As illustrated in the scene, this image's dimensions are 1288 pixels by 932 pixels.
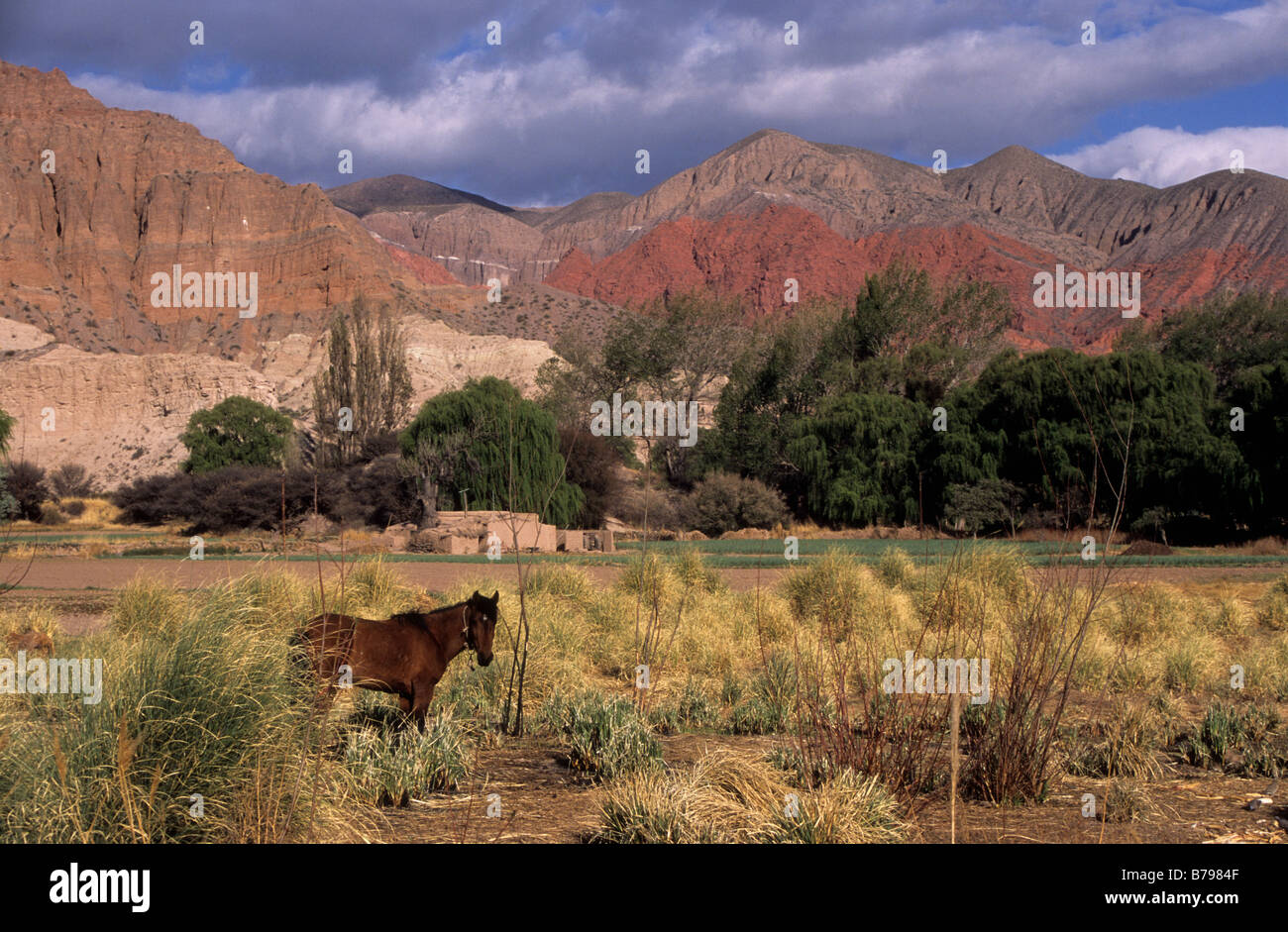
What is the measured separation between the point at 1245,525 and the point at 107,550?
48.6 metres

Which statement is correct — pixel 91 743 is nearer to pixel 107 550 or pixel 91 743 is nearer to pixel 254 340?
pixel 107 550

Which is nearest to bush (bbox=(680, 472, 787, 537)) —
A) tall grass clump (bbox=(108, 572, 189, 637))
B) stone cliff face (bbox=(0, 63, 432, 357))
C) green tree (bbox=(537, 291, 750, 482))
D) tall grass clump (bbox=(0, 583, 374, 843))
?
green tree (bbox=(537, 291, 750, 482))

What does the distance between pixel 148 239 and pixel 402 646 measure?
142 metres

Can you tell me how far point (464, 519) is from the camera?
44469 millimetres

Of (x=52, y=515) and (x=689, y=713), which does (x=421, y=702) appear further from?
(x=52, y=515)

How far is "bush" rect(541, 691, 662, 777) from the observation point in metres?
7.05

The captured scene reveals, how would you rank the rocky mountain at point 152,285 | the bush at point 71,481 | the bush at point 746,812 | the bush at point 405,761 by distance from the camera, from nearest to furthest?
1. the bush at point 746,812
2. the bush at point 405,761
3. the bush at point 71,481
4. the rocky mountain at point 152,285

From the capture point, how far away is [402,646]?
24.5 feet

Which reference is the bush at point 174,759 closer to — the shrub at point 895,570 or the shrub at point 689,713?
the shrub at point 689,713

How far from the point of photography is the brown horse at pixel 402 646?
703 cm

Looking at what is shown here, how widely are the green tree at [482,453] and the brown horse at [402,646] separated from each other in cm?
4324

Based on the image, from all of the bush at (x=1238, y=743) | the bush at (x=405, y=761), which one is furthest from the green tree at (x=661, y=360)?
the bush at (x=405, y=761)

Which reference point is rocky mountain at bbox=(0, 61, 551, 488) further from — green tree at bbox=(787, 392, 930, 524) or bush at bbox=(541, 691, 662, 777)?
bush at bbox=(541, 691, 662, 777)

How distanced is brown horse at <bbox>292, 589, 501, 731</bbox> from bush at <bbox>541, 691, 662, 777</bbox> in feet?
3.12
